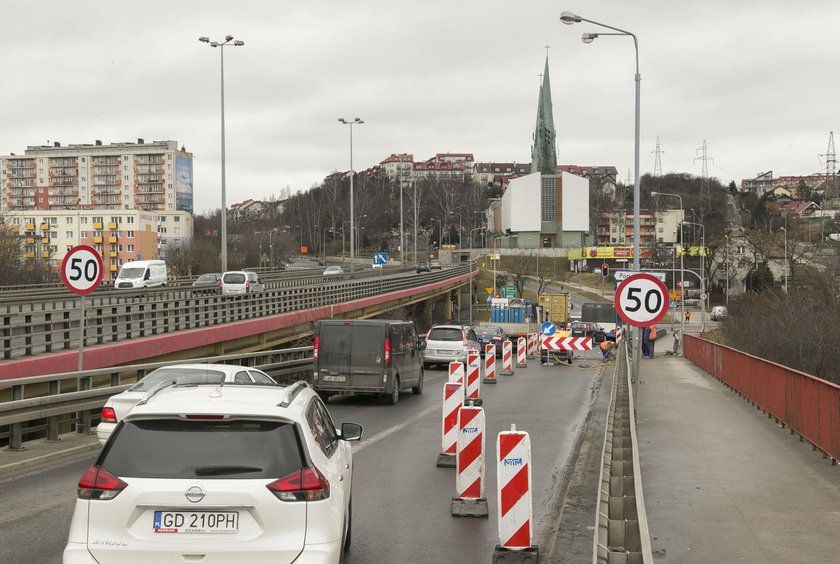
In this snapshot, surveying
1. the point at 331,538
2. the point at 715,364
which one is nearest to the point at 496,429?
the point at 331,538

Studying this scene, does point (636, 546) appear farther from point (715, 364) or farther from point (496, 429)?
point (715, 364)

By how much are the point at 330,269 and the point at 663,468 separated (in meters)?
78.7

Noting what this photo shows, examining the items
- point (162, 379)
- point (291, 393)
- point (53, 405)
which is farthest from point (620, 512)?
point (53, 405)

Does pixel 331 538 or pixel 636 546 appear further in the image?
pixel 636 546

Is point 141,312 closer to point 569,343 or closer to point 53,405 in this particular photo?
point 53,405

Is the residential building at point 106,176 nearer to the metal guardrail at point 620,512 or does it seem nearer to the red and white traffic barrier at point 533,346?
the red and white traffic barrier at point 533,346

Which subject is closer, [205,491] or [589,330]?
[205,491]

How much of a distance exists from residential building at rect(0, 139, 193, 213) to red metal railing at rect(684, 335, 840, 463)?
167 meters

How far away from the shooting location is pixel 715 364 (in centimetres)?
2952

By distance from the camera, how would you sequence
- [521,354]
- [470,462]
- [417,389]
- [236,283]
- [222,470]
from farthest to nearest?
[236,283], [521,354], [417,389], [470,462], [222,470]

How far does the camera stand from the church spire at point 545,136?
153375 mm

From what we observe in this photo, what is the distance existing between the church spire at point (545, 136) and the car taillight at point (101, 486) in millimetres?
150692

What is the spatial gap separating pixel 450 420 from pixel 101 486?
804 cm

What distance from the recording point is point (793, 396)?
14.8 meters
